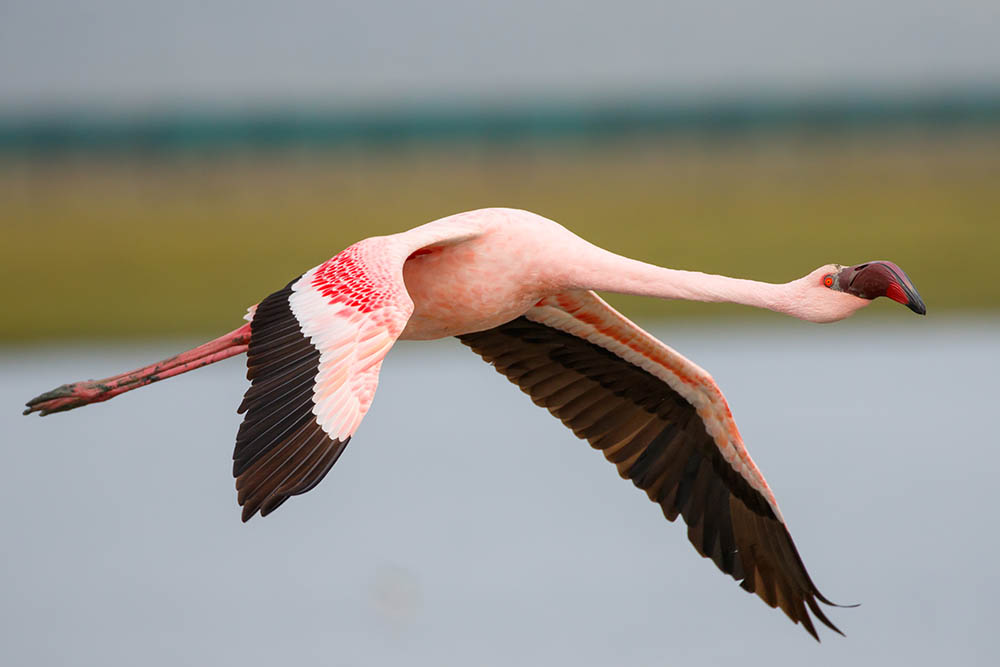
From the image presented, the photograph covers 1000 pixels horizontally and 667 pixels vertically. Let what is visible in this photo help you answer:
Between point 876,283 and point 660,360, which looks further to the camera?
point 660,360

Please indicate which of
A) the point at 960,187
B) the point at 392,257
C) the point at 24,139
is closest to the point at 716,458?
the point at 392,257

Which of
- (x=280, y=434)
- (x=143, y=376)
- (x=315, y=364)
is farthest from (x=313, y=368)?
(x=143, y=376)

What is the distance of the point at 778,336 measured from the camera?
20.2 meters

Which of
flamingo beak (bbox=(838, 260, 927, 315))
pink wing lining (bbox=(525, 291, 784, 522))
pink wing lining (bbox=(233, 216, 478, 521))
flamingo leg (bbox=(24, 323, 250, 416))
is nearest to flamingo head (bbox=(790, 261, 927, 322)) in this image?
flamingo beak (bbox=(838, 260, 927, 315))

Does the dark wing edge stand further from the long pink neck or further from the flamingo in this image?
the long pink neck

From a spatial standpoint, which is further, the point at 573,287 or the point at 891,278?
the point at 573,287

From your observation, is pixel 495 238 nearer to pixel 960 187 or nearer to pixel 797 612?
pixel 797 612

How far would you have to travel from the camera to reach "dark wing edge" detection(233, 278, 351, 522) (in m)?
6.65

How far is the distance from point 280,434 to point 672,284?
253 centimetres

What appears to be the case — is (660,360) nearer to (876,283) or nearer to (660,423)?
(660,423)

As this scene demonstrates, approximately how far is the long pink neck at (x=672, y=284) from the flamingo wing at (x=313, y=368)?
3.70 ft

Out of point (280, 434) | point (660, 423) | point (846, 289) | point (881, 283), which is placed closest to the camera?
point (280, 434)

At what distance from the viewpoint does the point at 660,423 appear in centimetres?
965

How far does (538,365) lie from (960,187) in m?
19.3
